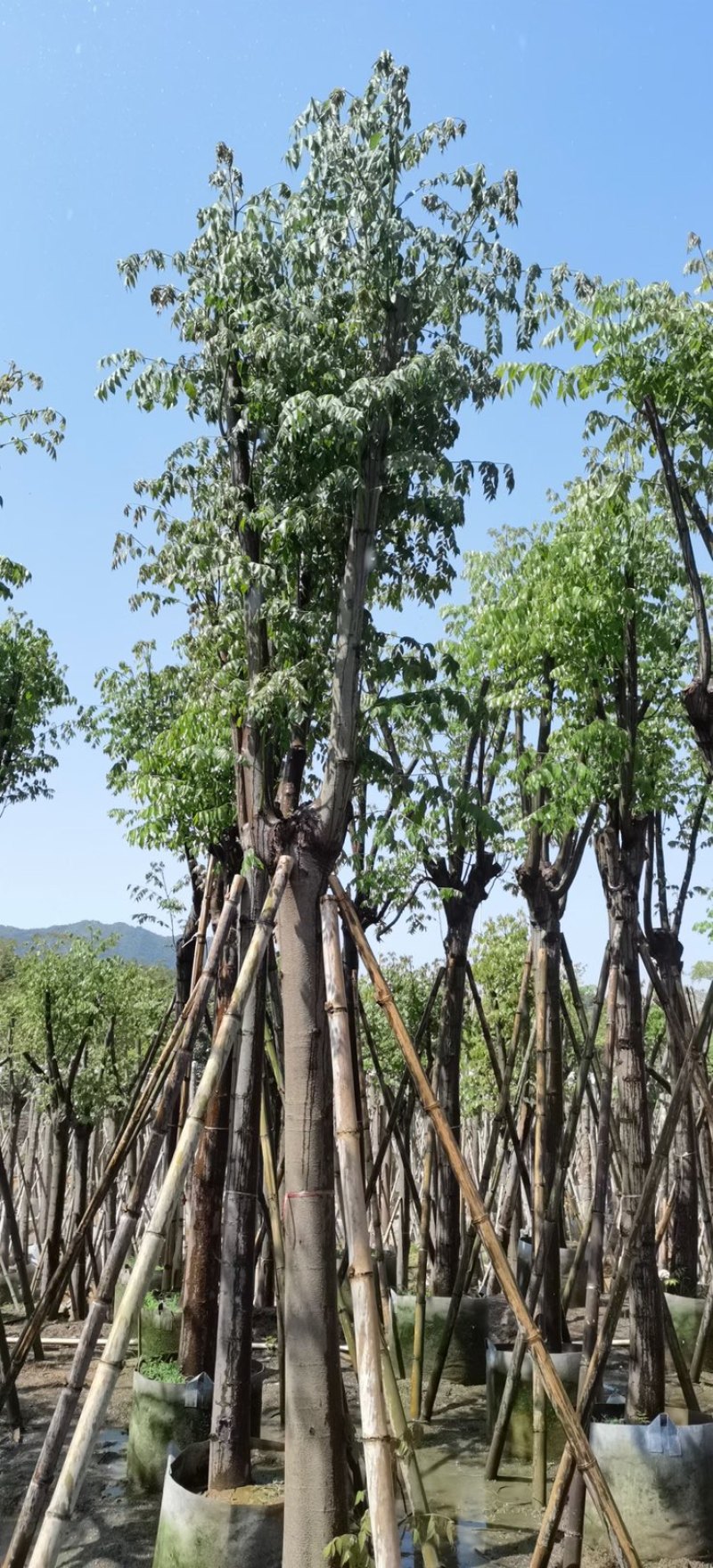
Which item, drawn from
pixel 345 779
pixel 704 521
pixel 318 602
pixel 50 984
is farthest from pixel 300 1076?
pixel 50 984

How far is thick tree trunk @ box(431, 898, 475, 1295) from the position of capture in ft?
41.5

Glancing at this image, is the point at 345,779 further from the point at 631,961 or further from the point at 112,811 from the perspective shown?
the point at 112,811

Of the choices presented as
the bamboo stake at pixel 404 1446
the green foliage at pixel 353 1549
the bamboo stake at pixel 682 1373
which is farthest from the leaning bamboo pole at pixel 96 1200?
the bamboo stake at pixel 682 1373

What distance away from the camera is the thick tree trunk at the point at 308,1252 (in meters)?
5.11

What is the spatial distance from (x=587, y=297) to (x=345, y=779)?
3605 millimetres

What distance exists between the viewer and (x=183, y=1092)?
1180 cm

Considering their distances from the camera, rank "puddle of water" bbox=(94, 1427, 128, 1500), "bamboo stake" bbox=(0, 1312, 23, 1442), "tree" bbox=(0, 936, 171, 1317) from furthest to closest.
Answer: "tree" bbox=(0, 936, 171, 1317), "bamboo stake" bbox=(0, 1312, 23, 1442), "puddle of water" bbox=(94, 1427, 128, 1500)

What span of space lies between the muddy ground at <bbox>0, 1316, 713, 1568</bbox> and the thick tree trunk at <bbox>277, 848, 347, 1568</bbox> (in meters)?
2.53

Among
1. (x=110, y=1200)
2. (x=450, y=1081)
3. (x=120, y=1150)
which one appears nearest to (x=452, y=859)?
(x=450, y=1081)

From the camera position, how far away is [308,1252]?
17.6 feet

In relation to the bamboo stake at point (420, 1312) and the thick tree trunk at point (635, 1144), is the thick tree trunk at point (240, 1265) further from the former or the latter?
the bamboo stake at point (420, 1312)

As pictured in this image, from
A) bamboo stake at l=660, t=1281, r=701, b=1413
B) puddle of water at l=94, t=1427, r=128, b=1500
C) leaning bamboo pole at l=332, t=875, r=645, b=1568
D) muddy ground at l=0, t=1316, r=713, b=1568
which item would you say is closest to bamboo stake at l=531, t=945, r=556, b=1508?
muddy ground at l=0, t=1316, r=713, b=1568

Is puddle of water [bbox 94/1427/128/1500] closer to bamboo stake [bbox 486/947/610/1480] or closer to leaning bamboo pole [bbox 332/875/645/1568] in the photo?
bamboo stake [bbox 486/947/610/1480]

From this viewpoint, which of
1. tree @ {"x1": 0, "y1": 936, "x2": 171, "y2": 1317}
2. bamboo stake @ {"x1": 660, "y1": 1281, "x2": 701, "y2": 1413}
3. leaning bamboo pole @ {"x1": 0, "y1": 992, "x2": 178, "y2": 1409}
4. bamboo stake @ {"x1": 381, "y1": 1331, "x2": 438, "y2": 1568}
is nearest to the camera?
bamboo stake @ {"x1": 381, "y1": 1331, "x2": 438, "y2": 1568}
